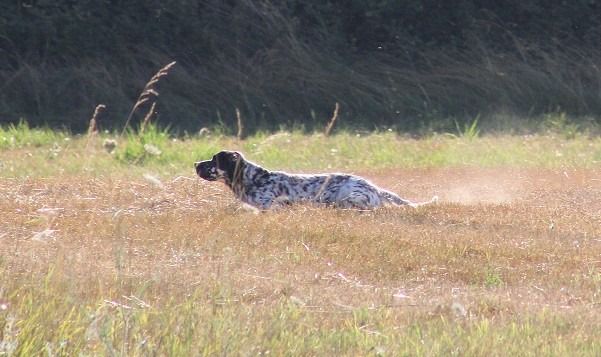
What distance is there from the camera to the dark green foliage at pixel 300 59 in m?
19.0

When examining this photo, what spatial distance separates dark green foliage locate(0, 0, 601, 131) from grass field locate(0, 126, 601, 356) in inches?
186

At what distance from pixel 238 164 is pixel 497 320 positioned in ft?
15.6

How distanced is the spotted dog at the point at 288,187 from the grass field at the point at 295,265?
30cm

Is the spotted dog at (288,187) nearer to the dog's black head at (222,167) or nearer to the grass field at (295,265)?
the dog's black head at (222,167)

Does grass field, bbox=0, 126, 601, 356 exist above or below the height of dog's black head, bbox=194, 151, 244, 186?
above

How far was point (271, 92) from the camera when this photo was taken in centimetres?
1956

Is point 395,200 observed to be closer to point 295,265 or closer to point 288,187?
point 288,187

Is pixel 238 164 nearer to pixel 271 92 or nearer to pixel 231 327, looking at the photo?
pixel 231 327

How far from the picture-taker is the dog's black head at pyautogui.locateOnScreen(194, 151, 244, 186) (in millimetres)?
11711

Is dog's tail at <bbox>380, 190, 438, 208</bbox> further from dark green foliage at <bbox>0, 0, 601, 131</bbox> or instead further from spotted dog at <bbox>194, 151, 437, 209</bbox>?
dark green foliage at <bbox>0, 0, 601, 131</bbox>

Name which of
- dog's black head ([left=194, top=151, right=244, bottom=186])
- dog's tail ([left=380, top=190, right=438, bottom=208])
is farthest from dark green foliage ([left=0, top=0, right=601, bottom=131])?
dog's tail ([left=380, top=190, right=438, bottom=208])

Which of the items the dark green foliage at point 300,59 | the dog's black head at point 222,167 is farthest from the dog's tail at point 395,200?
the dark green foliage at point 300,59

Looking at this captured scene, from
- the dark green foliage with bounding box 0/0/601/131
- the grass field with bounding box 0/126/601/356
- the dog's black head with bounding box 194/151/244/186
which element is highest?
the grass field with bounding box 0/126/601/356

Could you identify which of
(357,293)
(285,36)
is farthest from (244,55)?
(357,293)
